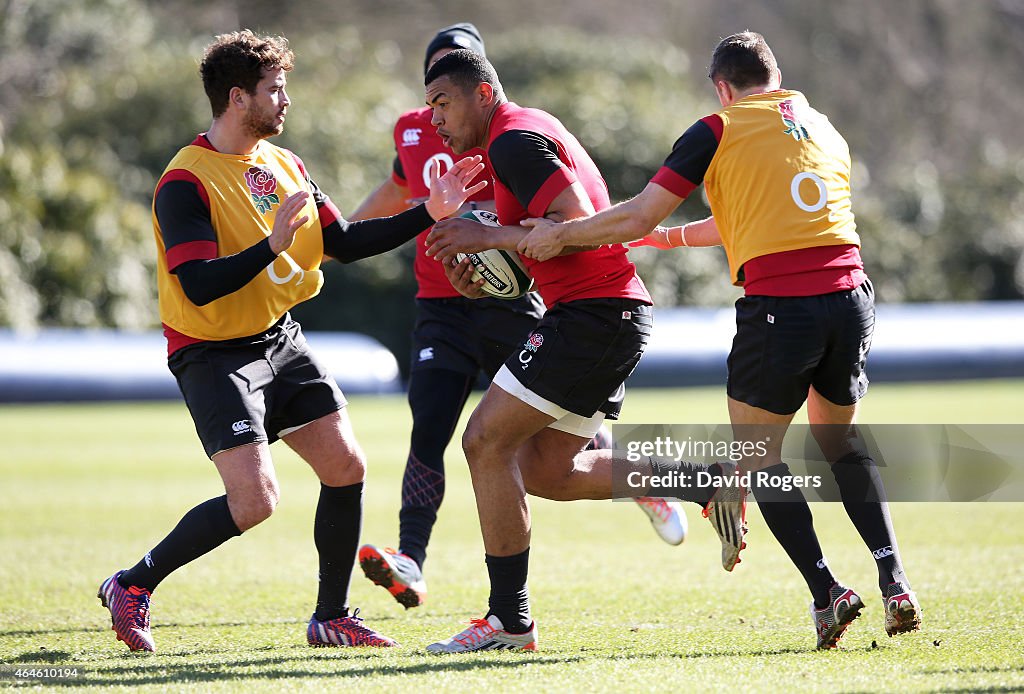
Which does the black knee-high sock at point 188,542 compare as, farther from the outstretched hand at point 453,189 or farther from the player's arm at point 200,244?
the outstretched hand at point 453,189

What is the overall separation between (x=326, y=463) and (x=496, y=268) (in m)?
1.19

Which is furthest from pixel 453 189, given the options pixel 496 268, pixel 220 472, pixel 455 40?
pixel 455 40

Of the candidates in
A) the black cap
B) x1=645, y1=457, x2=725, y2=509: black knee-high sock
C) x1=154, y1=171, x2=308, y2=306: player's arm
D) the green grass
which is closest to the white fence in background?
the green grass

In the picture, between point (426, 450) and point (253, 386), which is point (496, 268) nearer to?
point (253, 386)

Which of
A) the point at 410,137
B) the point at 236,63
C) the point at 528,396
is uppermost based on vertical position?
the point at 410,137

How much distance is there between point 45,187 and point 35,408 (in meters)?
4.91

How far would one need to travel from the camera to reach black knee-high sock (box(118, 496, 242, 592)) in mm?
5504

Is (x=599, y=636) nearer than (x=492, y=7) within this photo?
Yes

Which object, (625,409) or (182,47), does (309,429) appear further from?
(182,47)

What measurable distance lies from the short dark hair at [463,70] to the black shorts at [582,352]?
1011mm

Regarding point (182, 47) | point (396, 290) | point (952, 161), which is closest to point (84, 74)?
point (182, 47)

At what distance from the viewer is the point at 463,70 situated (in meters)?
5.43

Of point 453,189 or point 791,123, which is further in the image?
point 453,189

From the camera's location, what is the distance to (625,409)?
1827 cm
